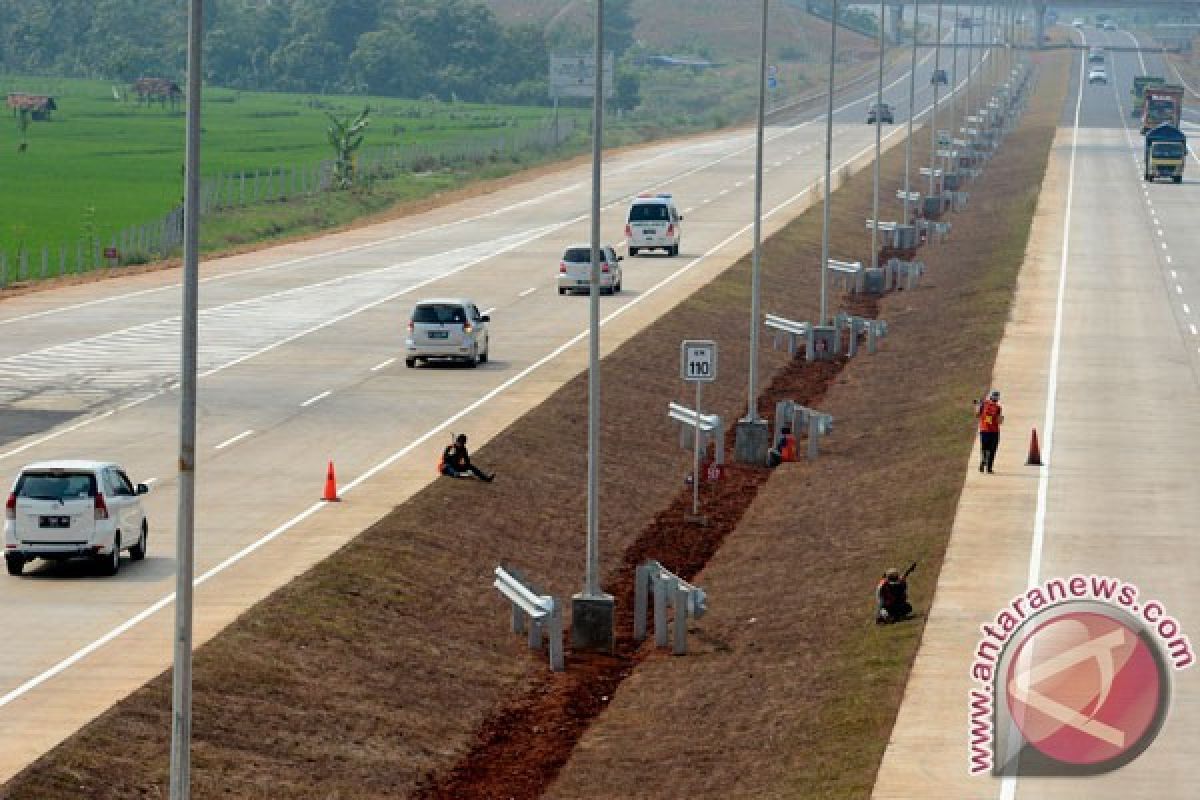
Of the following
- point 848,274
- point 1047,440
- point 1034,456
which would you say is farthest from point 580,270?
point 1034,456

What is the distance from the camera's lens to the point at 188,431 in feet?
73.2

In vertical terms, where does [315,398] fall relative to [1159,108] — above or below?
below

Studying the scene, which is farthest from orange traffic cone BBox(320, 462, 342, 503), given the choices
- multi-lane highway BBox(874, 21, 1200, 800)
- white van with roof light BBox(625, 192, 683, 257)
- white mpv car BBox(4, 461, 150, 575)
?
white van with roof light BBox(625, 192, 683, 257)

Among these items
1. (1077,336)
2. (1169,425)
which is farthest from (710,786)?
(1077,336)

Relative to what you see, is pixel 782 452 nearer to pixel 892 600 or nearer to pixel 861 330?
pixel 892 600

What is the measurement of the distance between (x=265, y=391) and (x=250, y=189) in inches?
2448

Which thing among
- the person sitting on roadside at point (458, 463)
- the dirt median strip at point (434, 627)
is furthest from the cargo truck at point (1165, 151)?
the person sitting on roadside at point (458, 463)

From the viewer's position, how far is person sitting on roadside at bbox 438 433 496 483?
44.2m

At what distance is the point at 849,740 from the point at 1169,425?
2629cm

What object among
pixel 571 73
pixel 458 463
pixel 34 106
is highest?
pixel 571 73

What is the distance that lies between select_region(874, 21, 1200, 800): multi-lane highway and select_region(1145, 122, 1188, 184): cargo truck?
29.7 meters

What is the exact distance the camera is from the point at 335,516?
4012 centimetres

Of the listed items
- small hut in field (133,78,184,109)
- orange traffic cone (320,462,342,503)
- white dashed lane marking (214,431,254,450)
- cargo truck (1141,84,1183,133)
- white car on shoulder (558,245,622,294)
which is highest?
cargo truck (1141,84,1183,133)

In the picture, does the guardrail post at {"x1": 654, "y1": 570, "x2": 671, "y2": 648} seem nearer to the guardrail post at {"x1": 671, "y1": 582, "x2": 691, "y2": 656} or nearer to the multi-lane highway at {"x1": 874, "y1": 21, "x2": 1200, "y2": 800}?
the guardrail post at {"x1": 671, "y1": 582, "x2": 691, "y2": 656}
